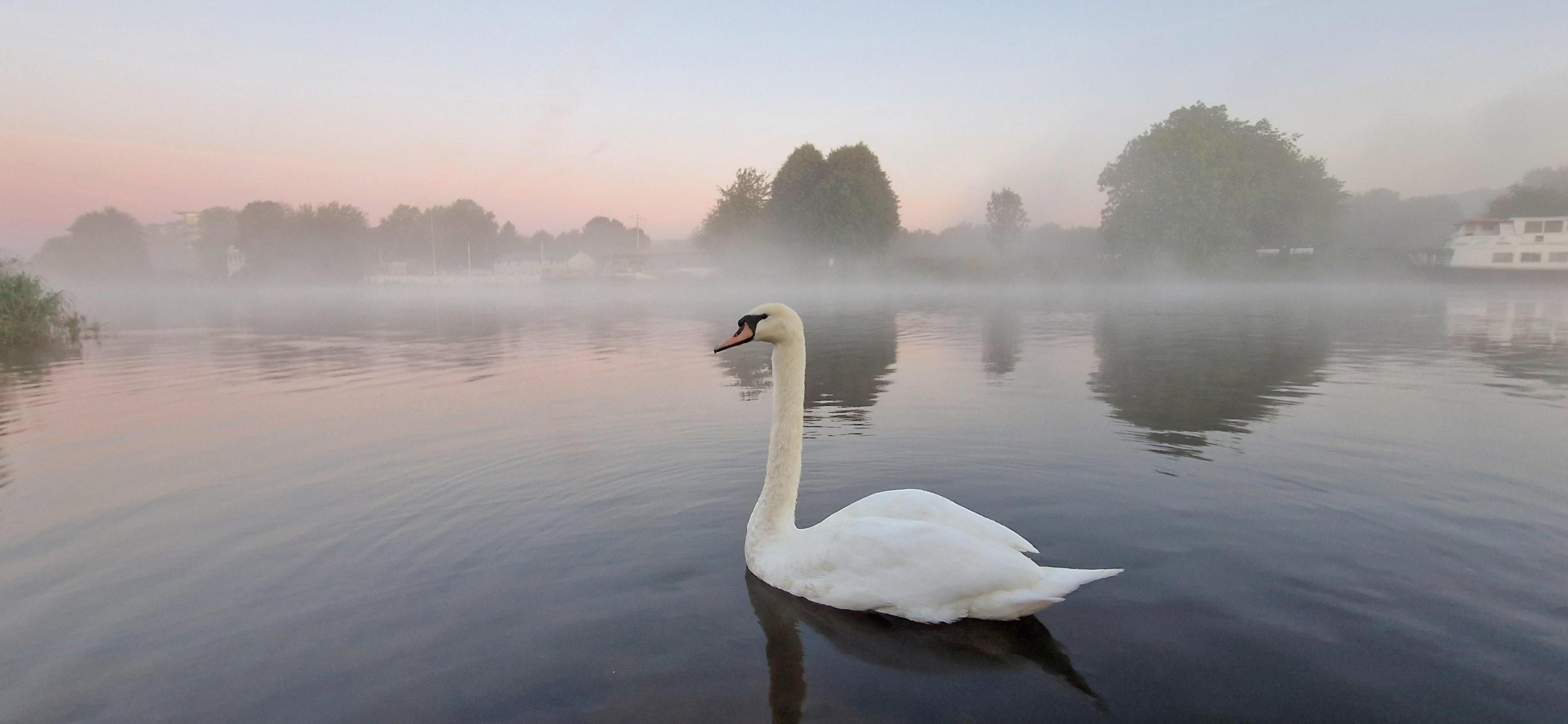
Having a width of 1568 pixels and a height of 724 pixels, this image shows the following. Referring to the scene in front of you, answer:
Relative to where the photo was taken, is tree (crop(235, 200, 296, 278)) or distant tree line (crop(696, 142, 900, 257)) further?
tree (crop(235, 200, 296, 278))

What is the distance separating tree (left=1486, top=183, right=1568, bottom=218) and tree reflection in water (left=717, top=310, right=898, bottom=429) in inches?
3529

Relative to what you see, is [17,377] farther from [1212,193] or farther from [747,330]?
[1212,193]

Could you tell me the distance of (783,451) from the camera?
5.08 m

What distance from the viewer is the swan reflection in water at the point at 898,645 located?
12.4ft

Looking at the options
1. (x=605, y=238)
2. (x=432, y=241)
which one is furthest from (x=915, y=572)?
(x=605, y=238)

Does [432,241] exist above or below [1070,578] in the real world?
above

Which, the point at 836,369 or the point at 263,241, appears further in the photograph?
the point at 263,241

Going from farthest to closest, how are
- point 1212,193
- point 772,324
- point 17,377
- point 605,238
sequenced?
point 605,238 < point 1212,193 < point 17,377 < point 772,324

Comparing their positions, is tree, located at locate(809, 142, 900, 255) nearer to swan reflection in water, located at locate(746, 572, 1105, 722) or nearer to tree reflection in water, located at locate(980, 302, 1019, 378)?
tree reflection in water, located at locate(980, 302, 1019, 378)

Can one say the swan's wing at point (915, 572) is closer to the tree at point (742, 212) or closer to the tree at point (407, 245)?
the tree at point (742, 212)

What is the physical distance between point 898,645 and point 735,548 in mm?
1755

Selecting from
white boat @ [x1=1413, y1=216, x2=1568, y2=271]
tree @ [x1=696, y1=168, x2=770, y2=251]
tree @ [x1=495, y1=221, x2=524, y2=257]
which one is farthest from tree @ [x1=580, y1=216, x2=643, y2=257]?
white boat @ [x1=1413, y1=216, x2=1568, y2=271]

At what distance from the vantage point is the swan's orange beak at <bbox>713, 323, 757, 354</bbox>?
178 inches

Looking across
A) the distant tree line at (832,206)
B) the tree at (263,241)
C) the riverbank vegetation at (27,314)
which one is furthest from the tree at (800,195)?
the tree at (263,241)
